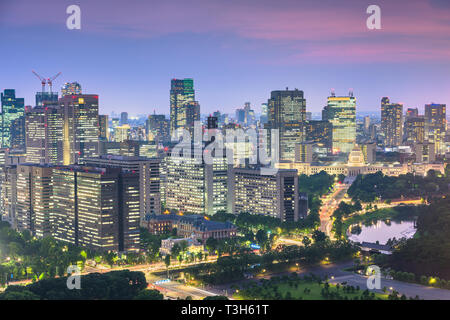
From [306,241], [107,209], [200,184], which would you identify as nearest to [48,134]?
[200,184]

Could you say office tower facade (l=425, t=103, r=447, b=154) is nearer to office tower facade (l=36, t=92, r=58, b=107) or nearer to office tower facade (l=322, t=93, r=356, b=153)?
office tower facade (l=322, t=93, r=356, b=153)

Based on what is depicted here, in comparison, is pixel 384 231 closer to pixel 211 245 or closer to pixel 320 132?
pixel 211 245

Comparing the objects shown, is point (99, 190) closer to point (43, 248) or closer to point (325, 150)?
point (43, 248)

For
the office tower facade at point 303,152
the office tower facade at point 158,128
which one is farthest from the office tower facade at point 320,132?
the office tower facade at point 158,128

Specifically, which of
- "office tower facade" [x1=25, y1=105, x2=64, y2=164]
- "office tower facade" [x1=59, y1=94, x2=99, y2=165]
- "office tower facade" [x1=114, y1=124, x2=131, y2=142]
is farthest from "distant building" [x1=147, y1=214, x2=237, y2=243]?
"office tower facade" [x1=114, y1=124, x2=131, y2=142]
